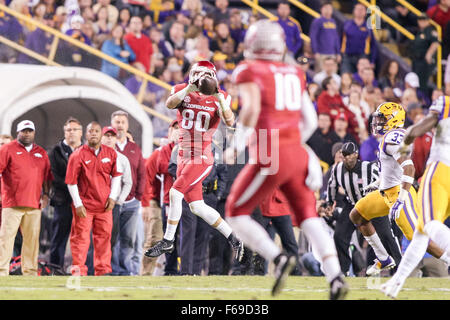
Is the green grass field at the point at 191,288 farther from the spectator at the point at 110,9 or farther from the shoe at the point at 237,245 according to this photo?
the spectator at the point at 110,9

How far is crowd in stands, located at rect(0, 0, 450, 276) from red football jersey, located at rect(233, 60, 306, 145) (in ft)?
24.1

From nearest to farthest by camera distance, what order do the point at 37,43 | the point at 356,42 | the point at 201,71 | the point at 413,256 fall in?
the point at 413,256, the point at 201,71, the point at 37,43, the point at 356,42

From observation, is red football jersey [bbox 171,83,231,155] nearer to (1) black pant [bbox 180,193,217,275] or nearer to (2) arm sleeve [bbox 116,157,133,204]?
(1) black pant [bbox 180,193,217,275]

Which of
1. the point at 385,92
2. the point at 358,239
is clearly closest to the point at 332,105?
the point at 385,92

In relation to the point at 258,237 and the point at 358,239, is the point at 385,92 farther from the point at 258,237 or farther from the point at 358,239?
the point at 258,237

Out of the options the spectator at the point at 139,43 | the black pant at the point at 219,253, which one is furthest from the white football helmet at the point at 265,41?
the spectator at the point at 139,43

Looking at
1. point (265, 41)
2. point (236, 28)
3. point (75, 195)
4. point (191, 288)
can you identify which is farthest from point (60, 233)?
point (236, 28)

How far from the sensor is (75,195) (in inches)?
430

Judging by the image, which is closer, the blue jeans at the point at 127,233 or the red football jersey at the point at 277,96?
the red football jersey at the point at 277,96

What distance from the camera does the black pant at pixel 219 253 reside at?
11938 millimetres

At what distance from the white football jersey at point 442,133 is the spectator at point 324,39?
32.8ft

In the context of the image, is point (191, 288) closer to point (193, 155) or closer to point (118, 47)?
point (193, 155)

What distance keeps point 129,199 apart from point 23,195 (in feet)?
5.42

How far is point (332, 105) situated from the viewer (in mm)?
15328
